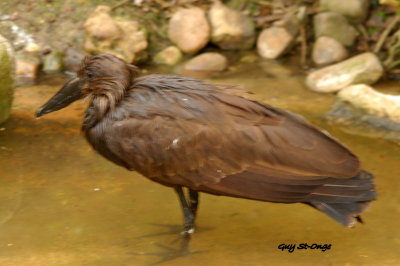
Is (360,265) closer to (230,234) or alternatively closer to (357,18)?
(230,234)

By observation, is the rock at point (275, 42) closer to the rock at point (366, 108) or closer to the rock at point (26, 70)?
the rock at point (366, 108)

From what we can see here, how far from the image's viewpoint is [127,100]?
4.44 metres

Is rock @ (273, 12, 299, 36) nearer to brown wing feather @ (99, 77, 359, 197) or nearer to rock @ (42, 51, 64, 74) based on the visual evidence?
rock @ (42, 51, 64, 74)

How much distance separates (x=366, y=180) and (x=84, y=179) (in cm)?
223

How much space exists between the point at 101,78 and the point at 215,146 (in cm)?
91

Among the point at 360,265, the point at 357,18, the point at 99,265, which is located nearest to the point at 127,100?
the point at 99,265

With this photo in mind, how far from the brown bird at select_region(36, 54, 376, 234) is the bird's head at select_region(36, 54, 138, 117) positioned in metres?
0.12

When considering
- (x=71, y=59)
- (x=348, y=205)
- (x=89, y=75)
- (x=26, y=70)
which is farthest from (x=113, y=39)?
(x=348, y=205)

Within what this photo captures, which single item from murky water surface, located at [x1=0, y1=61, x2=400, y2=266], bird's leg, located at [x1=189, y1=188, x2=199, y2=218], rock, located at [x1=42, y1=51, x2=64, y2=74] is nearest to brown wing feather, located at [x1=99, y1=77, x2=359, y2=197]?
bird's leg, located at [x1=189, y1=188, x2=199, y2=218]

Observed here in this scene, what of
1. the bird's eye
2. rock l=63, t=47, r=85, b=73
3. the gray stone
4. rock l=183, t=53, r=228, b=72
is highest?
the bird's eye

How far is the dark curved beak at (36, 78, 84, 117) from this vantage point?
4703 mm

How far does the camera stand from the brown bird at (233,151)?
13.6ft

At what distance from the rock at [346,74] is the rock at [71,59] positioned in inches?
102

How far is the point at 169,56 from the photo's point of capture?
8039 millimetres
